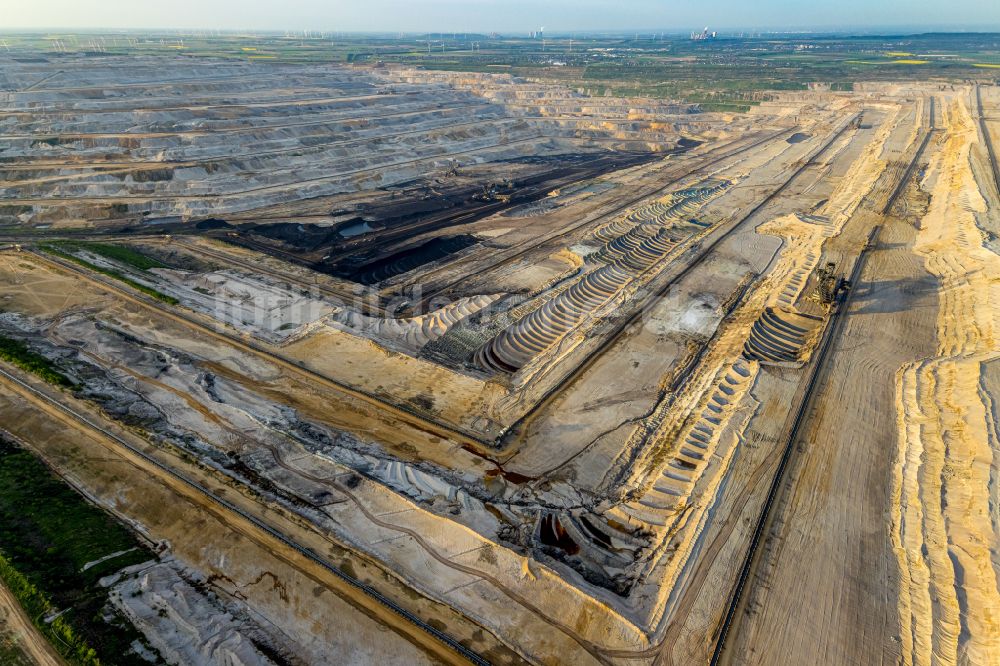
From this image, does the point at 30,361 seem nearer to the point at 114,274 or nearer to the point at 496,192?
the point at 114,274

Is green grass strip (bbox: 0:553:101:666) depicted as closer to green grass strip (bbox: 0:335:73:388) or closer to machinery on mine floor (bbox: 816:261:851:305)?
green grass strip (bbox: 0:335:73:388)

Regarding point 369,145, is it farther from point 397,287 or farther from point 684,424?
point 684,424

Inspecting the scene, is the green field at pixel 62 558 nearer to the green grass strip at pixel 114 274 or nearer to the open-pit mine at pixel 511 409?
the open-pit mine at pixel 511 409

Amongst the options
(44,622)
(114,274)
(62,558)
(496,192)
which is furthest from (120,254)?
(496,192)

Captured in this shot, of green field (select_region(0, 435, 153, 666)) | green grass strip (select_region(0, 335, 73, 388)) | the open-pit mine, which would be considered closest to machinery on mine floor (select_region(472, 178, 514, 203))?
the open-pit mine

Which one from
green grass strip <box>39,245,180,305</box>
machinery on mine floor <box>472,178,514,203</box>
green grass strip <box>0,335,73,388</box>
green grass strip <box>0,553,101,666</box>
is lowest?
green grass strip <box>0,553,101,666</box>
